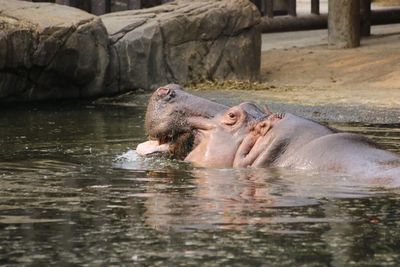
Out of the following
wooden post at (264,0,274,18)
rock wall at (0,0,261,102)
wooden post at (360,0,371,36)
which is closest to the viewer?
rock wall at (0,0,261,102)

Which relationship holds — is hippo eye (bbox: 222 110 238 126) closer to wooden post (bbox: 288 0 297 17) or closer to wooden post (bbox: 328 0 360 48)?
wooden post (bbox: 328 0 360 48)

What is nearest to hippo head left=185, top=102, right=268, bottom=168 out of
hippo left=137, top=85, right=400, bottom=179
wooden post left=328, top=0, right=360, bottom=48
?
hippo left=137, top=85, right=400, bottom=179

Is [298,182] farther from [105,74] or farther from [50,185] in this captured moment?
A: [105,74]

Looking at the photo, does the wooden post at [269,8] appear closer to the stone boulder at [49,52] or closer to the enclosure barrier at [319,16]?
the enclosure barrier at [319,16]

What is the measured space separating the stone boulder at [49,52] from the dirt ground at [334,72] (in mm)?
1759

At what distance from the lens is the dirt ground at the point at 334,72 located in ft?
35.7

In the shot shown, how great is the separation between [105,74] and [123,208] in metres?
6.80

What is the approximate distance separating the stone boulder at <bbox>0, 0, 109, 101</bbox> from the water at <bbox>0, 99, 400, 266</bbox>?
3.54m

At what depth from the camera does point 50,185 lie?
5379 mm

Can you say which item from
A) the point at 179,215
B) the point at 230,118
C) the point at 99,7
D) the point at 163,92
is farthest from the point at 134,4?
the point at 179,215

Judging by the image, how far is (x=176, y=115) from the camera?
242 inches

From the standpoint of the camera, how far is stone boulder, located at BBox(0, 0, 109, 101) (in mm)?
10359

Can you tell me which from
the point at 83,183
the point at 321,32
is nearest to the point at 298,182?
the point at 83,183

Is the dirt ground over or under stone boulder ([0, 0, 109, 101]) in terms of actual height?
under
